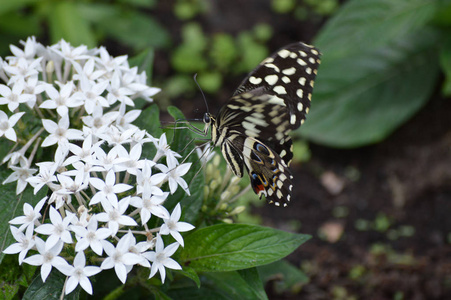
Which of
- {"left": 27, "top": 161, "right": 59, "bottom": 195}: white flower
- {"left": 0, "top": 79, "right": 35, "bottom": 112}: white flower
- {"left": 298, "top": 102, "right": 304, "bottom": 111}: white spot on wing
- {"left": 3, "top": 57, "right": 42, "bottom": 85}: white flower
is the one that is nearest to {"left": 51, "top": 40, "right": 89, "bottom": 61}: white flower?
{"left": 3, "top": 57, "right": 42, "bottom": 85}: white flower

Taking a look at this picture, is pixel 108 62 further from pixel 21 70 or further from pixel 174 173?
pixel 174 173

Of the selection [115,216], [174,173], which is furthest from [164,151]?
[115,216]

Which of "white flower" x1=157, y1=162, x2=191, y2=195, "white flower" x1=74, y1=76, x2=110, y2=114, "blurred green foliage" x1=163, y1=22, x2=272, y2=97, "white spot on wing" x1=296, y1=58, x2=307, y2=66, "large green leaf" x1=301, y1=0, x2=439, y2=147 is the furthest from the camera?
"blurred green foliage" x1=163, y1=22, x2=272, y2=97

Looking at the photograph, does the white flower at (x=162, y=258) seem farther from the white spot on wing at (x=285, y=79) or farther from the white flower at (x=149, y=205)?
the white spot on wing at (x=285, y=79)

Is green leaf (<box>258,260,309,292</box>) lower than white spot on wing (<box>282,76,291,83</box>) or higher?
lower

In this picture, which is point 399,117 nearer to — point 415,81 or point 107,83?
point 415,81

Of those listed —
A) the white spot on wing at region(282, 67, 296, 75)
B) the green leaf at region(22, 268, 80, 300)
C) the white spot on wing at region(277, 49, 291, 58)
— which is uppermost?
the white spot on wing at region(277, 49, 291, 58)

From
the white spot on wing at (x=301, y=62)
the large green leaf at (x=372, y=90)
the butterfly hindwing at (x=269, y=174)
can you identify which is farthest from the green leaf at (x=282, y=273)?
the large green leaf at (x=372, y=90)

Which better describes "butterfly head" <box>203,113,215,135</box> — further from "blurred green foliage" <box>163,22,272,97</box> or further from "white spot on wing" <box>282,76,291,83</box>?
"blurred green foliage" <box>163,22,272,97</box>
